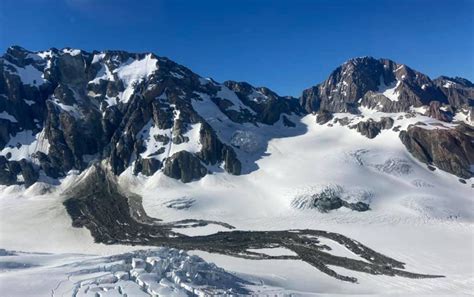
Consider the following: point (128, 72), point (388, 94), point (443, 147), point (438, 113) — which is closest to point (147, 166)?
point (128, 72)

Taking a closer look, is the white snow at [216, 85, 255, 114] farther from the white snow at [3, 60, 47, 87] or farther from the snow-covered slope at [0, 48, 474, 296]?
the white snow at [3, 60, 47, 87]

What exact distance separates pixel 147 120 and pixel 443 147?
259 feet

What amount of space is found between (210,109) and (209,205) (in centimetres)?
5041

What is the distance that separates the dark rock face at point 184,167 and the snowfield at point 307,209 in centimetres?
220

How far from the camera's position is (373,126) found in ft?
421

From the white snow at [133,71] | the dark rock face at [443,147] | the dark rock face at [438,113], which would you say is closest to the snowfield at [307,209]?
the dark rock face at [443,147]

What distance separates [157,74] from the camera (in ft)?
456

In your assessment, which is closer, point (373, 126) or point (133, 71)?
point (373, 126)

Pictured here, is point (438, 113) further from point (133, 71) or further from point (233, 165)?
point (133, 71)

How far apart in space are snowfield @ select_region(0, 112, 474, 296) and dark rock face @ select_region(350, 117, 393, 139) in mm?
2154

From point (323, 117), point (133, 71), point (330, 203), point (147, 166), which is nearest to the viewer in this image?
point (330, 203)

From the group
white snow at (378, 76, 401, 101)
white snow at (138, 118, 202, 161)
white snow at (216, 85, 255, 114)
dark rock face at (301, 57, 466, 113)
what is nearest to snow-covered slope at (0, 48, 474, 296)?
white snow at (138, 118, 202, 161)

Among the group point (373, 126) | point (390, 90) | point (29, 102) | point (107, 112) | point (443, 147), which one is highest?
point (390, 90)

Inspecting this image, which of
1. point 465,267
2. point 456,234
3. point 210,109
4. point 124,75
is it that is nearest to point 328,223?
point 456,234
